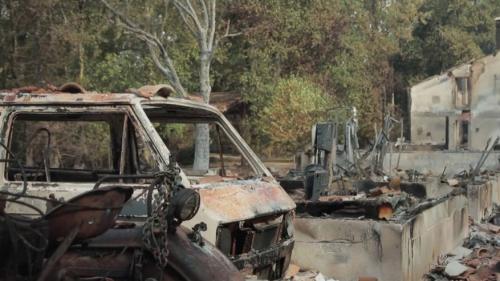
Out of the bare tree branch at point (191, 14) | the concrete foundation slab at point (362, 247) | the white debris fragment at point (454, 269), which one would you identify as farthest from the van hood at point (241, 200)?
the bare tree branch at point (191, 14)

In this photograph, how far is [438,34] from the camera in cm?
5131

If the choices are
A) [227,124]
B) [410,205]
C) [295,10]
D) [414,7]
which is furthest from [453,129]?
[227,124]

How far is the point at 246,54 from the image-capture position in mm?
34281

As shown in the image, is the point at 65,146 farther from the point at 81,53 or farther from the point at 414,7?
the point at 414,7

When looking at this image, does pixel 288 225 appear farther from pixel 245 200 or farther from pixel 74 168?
pixel 74 168

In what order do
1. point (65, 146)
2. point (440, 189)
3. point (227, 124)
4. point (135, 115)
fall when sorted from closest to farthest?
point (135, 115) < point (227, 124) < point (440, 189) < point (65, 146)

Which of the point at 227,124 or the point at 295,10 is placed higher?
the point at 295,10

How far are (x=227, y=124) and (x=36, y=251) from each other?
10.7 feet

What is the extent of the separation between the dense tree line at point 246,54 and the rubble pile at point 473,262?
12.7 meters

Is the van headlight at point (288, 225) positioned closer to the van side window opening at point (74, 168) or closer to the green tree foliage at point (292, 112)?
the van side window opening at point (74, 168)

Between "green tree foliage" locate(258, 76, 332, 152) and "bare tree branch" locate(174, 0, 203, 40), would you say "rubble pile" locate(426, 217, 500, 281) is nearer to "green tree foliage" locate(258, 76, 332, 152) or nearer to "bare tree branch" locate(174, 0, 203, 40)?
"bare tree branch" locate(174, 0, 203, 40)

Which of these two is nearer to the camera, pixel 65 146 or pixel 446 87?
pixel 65 146

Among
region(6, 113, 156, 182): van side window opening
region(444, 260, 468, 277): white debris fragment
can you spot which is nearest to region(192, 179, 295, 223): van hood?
region(6, 113, 156, 182): van side window opening

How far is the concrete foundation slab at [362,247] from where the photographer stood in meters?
8.62
